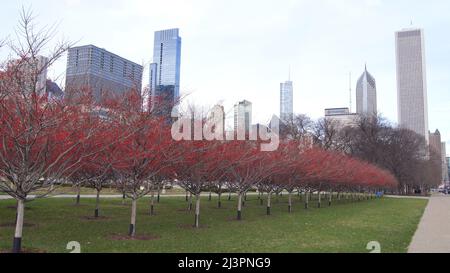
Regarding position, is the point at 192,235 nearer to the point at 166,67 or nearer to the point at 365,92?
the point at 166,67

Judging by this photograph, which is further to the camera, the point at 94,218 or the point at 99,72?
the point at 94,218

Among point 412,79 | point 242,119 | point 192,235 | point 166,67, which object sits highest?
point 412,79

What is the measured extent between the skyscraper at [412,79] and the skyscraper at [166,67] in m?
153

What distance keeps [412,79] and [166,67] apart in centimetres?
16859

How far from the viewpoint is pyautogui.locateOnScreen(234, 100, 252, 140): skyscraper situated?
18219 millimetres

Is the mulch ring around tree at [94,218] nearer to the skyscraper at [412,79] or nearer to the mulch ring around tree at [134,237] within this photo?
the mulch ring around tree at [134,237]

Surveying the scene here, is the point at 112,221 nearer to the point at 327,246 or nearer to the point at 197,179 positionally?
the point at 197,179

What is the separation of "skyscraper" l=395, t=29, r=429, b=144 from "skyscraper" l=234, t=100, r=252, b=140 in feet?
504

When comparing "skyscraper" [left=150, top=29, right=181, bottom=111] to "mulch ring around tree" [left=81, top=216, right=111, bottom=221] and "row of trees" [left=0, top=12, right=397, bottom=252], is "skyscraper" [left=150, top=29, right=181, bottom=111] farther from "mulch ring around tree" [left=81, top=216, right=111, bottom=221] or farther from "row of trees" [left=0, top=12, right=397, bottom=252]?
"mulch ring around tree" [left=81, top=216, right=111, bottom=221]

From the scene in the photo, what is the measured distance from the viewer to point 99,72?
12.2m

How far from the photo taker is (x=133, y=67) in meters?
12.9

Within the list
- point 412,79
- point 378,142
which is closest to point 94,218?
point 378,142

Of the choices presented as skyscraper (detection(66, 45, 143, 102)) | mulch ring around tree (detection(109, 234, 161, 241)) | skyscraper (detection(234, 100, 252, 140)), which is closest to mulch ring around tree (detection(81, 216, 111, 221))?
mulch ring around tree (detection(109, 234, 161, 241))
